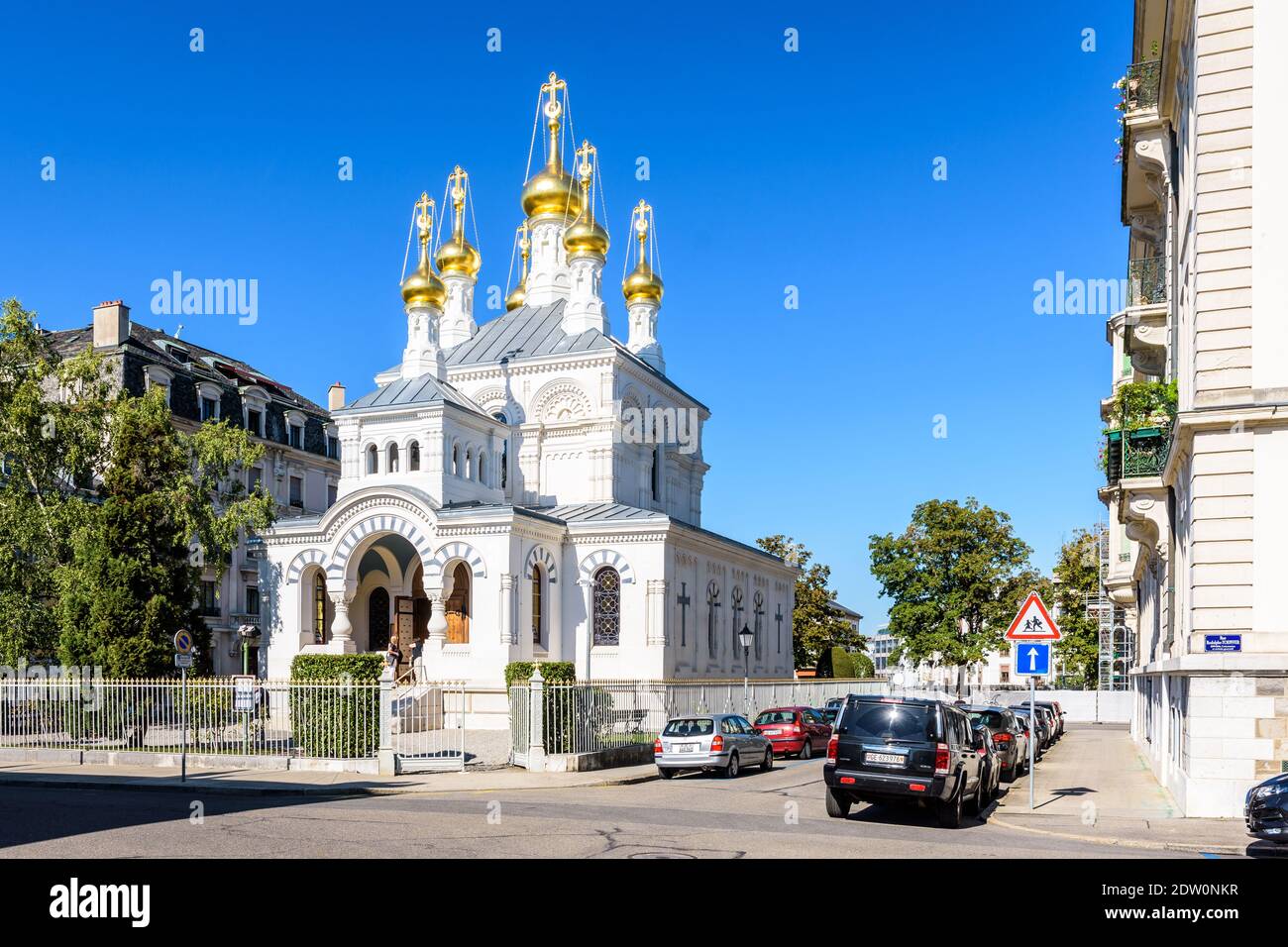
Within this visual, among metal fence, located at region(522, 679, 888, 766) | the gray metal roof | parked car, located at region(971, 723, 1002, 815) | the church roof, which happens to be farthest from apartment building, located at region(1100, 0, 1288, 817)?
the gray metal roof

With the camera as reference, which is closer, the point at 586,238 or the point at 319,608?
the point at 319,608

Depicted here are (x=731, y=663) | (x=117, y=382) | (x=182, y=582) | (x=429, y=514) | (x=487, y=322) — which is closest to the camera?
(x=182, y=582)

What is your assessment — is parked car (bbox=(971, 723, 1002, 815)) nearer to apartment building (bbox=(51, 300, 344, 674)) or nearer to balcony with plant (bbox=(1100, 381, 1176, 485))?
balcony with plant (bbox=(1100, 381, 1176, 485))

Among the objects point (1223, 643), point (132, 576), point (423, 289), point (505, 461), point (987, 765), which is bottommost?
point (987, 765)

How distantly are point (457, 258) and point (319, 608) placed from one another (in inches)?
677

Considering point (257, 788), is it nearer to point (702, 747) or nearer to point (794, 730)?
point (702, 747)

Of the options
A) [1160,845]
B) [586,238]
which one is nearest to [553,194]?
[586,238]

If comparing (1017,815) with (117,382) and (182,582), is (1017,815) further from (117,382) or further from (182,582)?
(117,382)

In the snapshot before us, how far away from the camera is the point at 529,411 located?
4562 cm

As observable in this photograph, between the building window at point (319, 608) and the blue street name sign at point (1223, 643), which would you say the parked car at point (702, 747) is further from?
the building window at point (319, 608)

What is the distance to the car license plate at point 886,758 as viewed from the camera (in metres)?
15.8

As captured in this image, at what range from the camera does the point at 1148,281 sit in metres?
24.3
